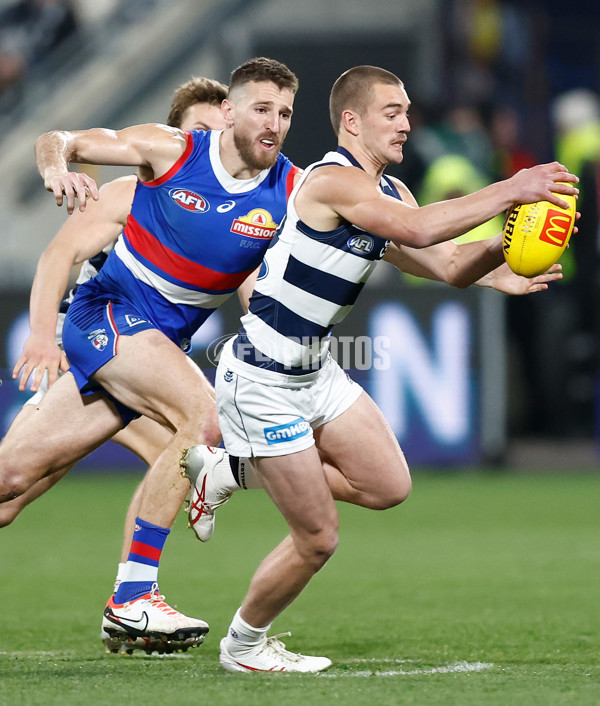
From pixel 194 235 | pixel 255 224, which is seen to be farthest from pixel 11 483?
pixel 255 224

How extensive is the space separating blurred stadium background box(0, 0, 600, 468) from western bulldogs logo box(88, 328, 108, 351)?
6.15 metres

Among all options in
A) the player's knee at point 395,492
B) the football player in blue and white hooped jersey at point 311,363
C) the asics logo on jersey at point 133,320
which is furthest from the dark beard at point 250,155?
the player's knee at point 395,492

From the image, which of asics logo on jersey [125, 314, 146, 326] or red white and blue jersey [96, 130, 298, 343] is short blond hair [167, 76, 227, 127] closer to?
red white and blue jersey [96, 130, 298, 343]

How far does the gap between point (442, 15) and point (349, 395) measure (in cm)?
1476

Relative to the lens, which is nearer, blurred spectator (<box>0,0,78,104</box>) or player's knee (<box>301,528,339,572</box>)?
player's knee (<box>301,528,339,572</box>)

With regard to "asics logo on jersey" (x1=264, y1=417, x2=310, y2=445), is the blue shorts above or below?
above

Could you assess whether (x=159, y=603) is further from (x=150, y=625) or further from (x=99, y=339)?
(x=99, y=339)

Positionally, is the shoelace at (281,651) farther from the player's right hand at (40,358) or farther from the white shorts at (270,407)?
the player's right hand at (40,358)

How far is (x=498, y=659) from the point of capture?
5.88m

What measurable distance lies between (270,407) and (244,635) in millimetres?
949

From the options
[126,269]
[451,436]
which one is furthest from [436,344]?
[126,269]

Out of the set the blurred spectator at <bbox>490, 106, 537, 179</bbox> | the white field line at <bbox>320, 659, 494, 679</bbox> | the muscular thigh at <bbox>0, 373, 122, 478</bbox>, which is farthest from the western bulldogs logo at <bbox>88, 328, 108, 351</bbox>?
the blurred spectator at <bbox>490, 106, 537, 179</bbox>

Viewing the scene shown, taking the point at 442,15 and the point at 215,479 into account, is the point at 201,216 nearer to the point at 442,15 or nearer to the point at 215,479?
the point at 215,479

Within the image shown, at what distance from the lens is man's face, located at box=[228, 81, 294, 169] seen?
6285 millimetres
